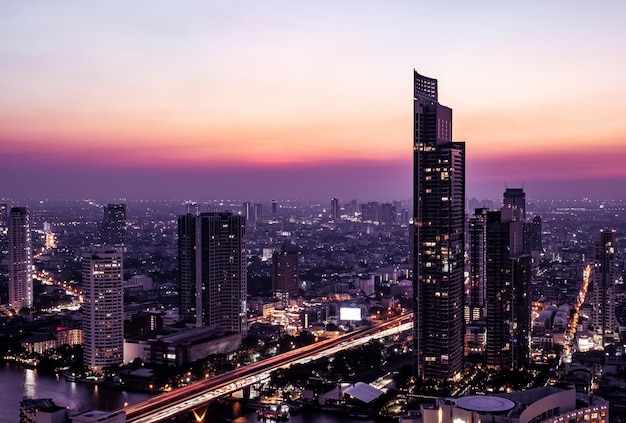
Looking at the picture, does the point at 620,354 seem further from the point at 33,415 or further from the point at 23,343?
the point at 23,343

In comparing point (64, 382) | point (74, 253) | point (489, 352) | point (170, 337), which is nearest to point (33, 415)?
point (64, 382)

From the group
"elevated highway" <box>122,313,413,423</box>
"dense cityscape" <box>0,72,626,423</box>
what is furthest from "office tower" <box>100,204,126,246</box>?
"elevated highway" <box>122,313,413,423</box>

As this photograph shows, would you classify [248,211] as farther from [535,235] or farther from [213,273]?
[213,273]

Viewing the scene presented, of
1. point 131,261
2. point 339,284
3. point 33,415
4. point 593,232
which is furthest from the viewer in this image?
point 593,232

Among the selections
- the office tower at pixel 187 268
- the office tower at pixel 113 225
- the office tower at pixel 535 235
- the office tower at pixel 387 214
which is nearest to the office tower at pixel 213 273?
the office tower at pixel 187 268

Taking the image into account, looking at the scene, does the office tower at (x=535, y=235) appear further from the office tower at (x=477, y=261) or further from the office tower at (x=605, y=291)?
the office tower at (x=605, y=291)
